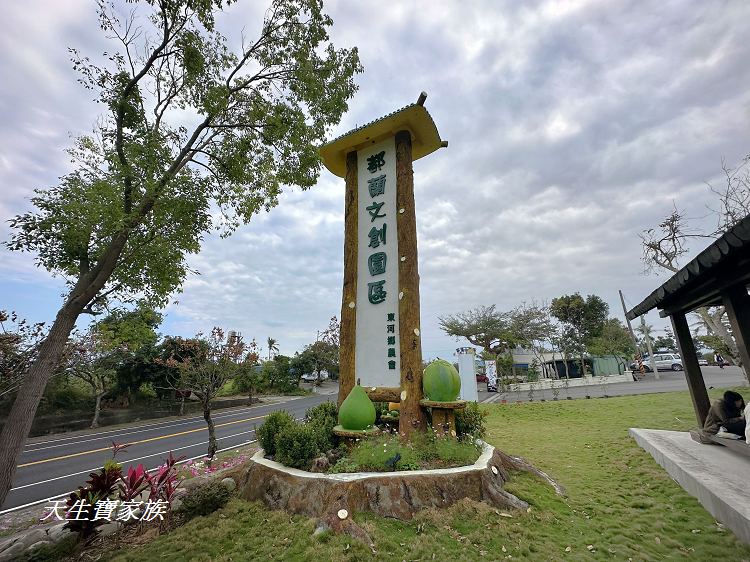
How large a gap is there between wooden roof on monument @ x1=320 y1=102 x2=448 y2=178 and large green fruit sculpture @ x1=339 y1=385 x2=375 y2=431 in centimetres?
568

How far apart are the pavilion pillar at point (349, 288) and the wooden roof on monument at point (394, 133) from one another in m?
0.34

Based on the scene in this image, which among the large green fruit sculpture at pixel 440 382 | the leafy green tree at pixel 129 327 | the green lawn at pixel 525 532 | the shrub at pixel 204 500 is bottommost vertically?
the green lawn at pixel 525 532

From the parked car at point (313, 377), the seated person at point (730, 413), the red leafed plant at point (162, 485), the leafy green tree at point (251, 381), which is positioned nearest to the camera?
the red leafed plant at point (162, 485)

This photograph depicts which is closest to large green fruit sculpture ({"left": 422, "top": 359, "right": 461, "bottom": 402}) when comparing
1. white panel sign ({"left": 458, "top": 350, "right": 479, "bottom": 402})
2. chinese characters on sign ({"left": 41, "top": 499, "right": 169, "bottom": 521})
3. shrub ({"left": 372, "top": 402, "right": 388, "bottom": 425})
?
shrub ({"left": 372, "top": 402, "right": 388, "bottom": 425})

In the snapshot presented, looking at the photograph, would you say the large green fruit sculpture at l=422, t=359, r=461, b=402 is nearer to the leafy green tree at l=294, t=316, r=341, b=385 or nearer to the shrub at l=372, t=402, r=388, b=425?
the shrub at l=372, t=402, r=388, b=425

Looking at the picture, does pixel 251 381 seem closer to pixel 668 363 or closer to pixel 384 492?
pixel 384 492

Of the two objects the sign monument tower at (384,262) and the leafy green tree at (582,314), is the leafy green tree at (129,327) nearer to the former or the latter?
the sign monument tower at (384,262)

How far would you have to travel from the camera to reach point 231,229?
745 centimetres

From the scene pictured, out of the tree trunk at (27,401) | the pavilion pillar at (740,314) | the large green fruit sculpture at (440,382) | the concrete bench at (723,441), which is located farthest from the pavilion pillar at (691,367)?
the tree trunk at (27,401)

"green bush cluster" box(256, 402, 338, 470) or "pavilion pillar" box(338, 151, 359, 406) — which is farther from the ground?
"pavilion pillar" box(338, 151, 359, 406)

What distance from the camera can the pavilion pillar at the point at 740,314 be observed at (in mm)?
4160

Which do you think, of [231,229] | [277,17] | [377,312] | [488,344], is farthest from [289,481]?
[488,344]

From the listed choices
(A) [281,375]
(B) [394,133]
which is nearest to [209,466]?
(B) [394,133]

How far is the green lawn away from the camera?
3660 mm
